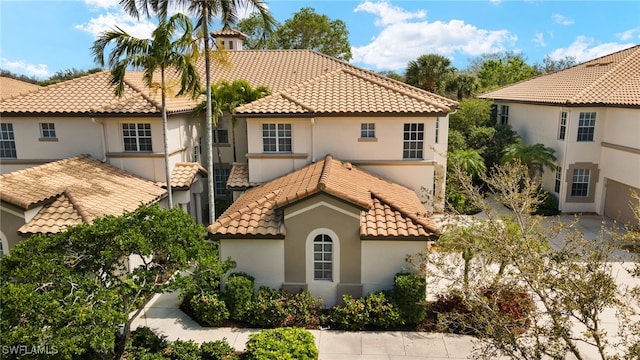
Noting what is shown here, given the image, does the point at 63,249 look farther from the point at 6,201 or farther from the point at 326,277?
the point at 326,277

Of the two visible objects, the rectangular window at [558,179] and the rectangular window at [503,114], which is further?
the rectangular window at [503,114]

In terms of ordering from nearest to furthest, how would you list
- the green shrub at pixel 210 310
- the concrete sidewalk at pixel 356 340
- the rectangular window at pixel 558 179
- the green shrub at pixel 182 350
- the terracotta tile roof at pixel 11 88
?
the green shrub at pixel 182 350, the concrete sidewalk at pixel 356 340, the green shrub at pixel 210 310, the rectangular window at pixel 558 179, the terracotta tile roof at pixel 11 88

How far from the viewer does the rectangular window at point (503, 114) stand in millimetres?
33344

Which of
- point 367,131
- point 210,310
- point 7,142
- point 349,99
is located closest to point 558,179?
point 367,131

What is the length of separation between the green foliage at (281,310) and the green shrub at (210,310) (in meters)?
0.79

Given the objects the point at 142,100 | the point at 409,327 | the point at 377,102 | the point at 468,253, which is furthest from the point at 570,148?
the point at 142,100

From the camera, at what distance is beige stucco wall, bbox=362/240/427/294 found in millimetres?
14055

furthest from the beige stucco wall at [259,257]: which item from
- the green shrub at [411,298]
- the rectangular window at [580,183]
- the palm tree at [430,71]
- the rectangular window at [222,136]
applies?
the palm tree at [430,71]

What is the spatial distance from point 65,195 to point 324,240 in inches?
364

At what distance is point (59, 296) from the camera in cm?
889

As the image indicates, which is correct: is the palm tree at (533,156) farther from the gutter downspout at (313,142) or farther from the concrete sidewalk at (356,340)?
the concrete sidewalk at (356,340)

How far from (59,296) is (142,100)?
12883mm

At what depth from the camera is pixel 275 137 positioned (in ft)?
63.4

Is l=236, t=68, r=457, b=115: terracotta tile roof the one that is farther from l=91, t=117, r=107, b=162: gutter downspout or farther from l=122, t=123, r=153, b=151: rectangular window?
l=91, t=117, r=107, b=162: gutter downspout
